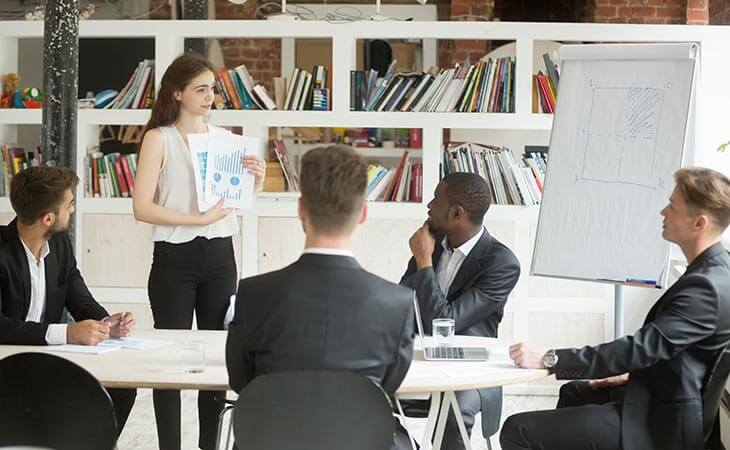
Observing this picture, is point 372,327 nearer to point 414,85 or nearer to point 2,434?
point 2,434

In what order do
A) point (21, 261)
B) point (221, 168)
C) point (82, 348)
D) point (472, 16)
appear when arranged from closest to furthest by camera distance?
point (82, 348)
point (21, 261)
point (221, 168)
point (472, 16)

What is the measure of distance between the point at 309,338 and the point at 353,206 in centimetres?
33

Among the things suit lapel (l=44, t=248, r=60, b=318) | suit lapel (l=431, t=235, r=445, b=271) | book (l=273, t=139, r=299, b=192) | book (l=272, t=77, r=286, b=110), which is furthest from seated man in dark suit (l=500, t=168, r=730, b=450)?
book (l=272, t=77, r=286, b=110)

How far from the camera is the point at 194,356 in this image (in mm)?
3156

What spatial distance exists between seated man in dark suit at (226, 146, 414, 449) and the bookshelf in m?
3.26

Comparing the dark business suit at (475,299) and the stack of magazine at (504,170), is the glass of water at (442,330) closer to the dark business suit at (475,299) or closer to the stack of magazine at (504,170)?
the dark business suit at (475,299)

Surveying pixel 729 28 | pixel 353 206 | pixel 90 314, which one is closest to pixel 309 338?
pixel 353 206

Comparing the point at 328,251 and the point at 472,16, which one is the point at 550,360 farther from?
the point at 472,16

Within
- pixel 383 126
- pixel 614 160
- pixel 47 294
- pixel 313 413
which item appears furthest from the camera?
pixel 383 126

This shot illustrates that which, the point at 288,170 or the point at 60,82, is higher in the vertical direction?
the point at 60,82

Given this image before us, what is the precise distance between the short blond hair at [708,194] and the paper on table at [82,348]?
5.93ft

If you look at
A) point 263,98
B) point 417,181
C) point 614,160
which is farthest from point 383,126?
point 614,160

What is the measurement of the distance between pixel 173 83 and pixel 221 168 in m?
0.38

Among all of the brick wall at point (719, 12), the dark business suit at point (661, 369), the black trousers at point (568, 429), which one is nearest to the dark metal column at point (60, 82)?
the black trousers at point (568, 429)
